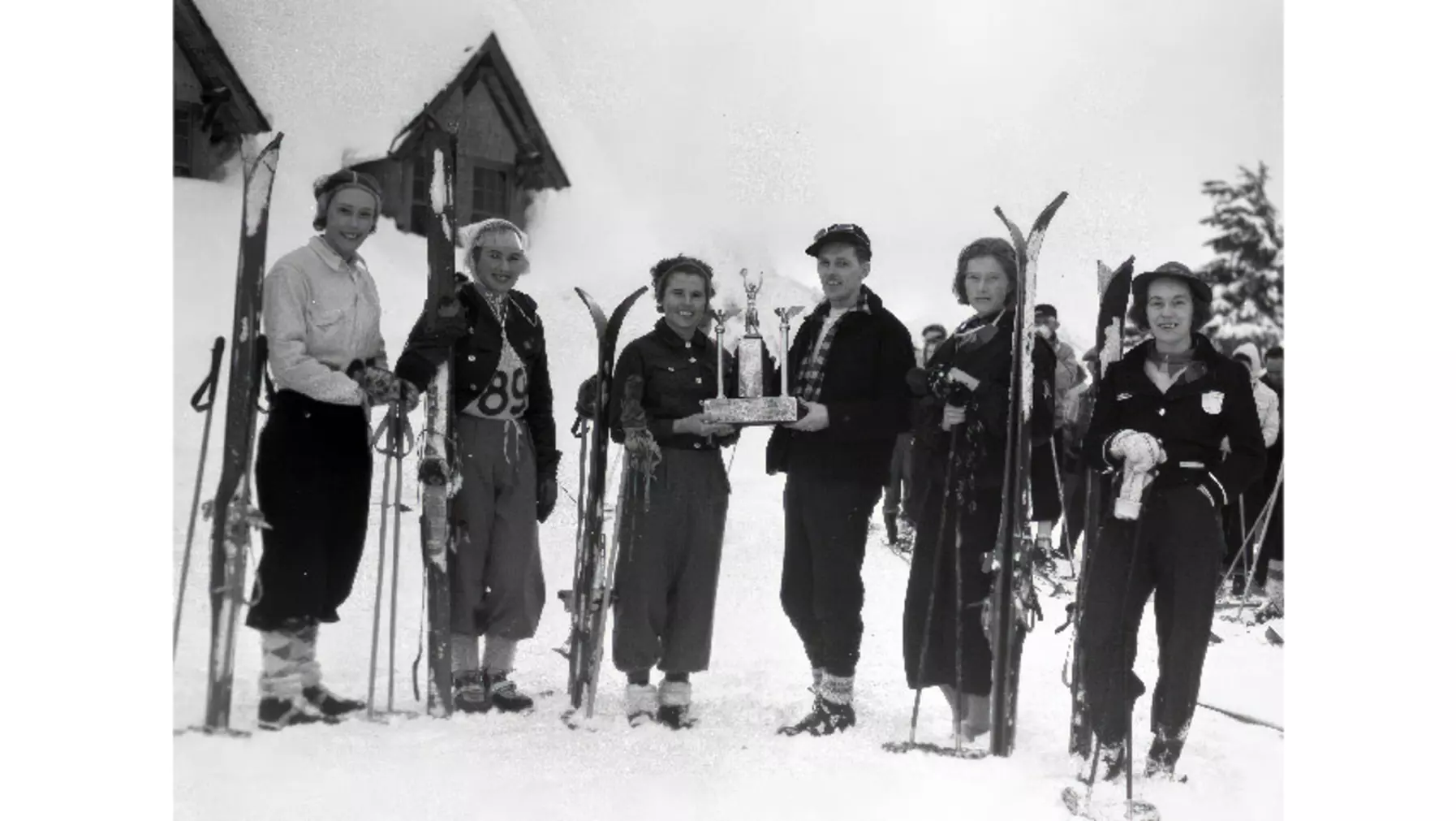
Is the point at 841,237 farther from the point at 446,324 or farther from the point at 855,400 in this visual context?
the point at 446,324

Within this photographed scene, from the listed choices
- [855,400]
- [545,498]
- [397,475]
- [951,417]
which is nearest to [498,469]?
[545,498]

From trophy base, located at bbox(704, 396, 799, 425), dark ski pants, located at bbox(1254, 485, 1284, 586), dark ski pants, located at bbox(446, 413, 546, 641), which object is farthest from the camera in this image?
dark ski pants, located at bbox(1254, 485, 1284, 586)

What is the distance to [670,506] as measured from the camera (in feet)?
9.61

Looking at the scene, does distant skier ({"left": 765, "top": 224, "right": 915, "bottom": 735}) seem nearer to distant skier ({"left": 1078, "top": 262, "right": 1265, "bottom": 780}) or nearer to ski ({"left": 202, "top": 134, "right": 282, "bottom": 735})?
distant skier ({"left": 1078, "top": 262, "right": 1265, "bottom": 780})

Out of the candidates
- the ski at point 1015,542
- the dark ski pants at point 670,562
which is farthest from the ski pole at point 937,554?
the dark ski pants at point 670,562

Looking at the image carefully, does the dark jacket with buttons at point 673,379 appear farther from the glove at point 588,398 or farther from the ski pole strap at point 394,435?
the ski pole strap at point 394,435

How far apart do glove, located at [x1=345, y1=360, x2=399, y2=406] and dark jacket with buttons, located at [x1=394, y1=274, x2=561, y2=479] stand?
30mm

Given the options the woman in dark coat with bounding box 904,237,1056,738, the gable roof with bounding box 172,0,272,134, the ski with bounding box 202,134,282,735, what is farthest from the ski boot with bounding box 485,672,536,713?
the gable roof with bounding box 172,0,272,134

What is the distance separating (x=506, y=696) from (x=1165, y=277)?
187cm

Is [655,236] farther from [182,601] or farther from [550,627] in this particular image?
[182,601]

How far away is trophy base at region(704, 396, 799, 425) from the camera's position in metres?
2.81

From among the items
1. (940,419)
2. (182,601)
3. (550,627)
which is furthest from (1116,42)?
(182,601)

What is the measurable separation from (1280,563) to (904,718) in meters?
1.03

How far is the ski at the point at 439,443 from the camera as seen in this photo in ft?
9.45
